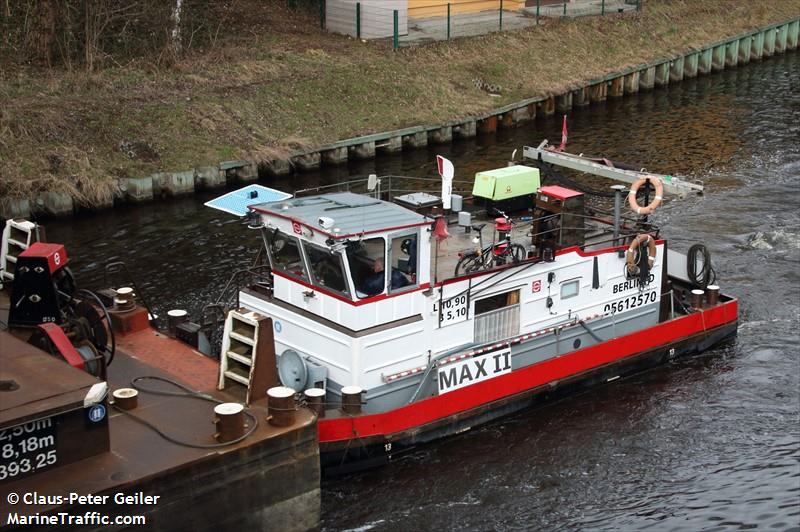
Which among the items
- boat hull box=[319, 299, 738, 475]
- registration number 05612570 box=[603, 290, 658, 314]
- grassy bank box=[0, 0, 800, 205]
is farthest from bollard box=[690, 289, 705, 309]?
grassy bank box=[0, 0, 800, 205]

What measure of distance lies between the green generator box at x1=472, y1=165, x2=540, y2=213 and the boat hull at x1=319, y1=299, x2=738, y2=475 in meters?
→ 3.53

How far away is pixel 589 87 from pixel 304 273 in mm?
30948

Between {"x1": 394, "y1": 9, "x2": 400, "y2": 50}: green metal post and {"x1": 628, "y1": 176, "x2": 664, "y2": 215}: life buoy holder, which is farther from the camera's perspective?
{"x1": 394, "y1": 9, "x2": 400, "y2": 50}: green metal post

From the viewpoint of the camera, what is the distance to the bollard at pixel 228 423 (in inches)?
647

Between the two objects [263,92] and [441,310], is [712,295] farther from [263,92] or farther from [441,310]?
[263,92]

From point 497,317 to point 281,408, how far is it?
6.01 meters

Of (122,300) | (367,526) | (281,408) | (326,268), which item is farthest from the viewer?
(122,300)

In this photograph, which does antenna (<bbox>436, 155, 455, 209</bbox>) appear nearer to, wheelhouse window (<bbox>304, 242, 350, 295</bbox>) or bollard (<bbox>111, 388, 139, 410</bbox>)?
wheelhouse window (<bbox>304, 242, 350, 295</bbox>)

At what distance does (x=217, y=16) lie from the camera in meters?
46.4

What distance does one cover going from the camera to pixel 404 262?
1986 cm

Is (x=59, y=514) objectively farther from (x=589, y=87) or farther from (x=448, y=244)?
(x=589, y=87)

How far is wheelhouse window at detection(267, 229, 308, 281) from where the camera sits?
19.8 meters

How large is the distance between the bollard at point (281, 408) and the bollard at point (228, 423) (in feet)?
1.96

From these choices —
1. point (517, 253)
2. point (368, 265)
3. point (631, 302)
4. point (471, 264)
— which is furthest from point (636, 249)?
point (368, 265)
